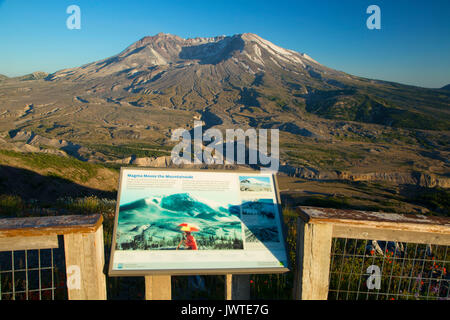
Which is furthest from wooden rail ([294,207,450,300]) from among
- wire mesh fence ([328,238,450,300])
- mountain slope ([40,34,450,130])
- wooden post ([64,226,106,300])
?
mountain slope ([40,34,450,130])

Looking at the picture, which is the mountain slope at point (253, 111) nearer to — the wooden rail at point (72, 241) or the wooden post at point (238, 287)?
the wooden post at point (238, 287)

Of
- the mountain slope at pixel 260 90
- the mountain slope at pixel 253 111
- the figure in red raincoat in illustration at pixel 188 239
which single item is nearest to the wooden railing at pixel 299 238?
the figure in red raincoat in illustration at pixel 188 239

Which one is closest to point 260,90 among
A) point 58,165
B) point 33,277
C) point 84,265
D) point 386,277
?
point 58,165

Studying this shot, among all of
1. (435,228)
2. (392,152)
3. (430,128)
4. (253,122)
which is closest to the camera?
(435,228)

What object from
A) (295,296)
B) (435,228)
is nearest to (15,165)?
(295,296)

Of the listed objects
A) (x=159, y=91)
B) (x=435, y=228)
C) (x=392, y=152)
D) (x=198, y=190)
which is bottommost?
(x=392, y=152)

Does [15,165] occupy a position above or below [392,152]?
above

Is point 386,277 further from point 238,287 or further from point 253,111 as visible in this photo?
point 253,111
